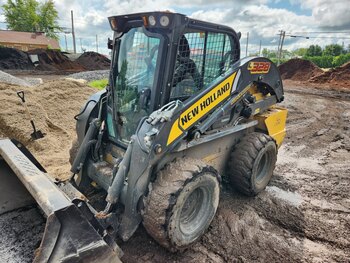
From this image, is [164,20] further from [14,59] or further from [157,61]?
[14,59]

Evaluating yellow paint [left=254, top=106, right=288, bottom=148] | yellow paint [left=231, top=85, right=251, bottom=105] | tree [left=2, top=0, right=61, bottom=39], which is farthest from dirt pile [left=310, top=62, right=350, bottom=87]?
tree [left=2, top=0, right=61, bottom=39]

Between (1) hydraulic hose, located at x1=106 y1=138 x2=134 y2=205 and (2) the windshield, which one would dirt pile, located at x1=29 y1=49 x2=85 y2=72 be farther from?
(1) hydraulic hose, located at x1=106 y1=138 x2=134 y2=205

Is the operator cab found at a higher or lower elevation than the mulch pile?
higher

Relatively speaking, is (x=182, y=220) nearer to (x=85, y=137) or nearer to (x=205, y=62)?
(x=85, y=137)

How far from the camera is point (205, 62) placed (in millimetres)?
3322

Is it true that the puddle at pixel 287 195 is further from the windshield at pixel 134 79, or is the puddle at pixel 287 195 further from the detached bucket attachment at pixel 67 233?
the detached bucket attachment at pixel 67 233

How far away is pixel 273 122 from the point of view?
4445 mm

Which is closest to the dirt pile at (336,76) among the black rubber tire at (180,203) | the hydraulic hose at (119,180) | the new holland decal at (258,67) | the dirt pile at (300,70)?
the dirt pile at (300,70)

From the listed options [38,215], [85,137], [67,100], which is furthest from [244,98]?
[67,100]

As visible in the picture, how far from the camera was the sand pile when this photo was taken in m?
5.33

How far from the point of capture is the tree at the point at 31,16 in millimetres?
45219

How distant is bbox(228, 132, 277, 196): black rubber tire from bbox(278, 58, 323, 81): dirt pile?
19032mm

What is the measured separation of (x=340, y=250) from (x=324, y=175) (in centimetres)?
A: 215

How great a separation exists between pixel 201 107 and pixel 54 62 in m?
25.0
